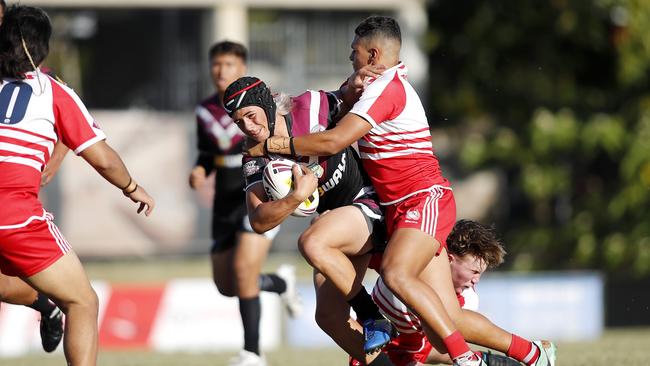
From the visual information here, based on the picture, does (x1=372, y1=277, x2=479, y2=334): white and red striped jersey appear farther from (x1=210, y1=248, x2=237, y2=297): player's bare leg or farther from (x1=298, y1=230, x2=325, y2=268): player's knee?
(x1=210, y1=248, x2=237, y2=297): player's bare leg

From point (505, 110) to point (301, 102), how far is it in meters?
12.2

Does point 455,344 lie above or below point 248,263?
above

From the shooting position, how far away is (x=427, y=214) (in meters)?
5.80

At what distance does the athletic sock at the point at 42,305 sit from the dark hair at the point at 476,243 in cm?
244

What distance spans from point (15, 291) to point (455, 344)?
258 cm

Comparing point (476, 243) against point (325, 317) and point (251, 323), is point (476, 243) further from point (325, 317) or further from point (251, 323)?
point (251, 323)

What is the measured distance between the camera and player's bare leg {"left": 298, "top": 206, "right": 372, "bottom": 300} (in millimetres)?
5762

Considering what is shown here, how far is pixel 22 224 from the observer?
5.28 meters

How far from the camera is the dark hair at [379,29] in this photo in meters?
5.93

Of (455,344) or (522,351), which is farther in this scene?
(522,351)

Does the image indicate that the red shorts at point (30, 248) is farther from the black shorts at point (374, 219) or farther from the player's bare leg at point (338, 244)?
the black shorts at point (374, 219)

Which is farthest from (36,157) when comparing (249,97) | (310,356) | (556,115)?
(556,115)

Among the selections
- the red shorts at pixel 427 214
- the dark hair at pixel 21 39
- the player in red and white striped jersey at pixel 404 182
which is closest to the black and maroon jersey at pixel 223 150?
the player in red and white striped jersey at pixel 404 182

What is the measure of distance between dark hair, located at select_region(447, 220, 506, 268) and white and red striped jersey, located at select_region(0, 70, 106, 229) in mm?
2159
